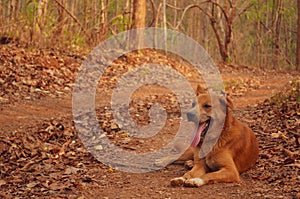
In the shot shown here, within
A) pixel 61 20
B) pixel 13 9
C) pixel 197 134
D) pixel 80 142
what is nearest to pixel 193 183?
pixel 197 134

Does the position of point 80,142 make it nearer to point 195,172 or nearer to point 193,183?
point 195,172

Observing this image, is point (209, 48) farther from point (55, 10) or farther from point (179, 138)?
point (179, 138)

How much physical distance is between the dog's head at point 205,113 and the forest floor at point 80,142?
0.65 meters

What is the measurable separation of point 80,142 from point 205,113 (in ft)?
8.20

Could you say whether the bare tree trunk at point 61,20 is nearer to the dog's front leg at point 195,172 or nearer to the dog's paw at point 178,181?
the dog's front leg at point 195,172

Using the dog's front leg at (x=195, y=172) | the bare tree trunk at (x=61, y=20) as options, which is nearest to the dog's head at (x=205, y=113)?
the dog's front leg at (x=195, y=172)

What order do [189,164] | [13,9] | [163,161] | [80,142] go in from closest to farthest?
[189,164] < [163,161] < [80,142] < [13,9]

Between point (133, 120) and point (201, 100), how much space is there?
3.23 m

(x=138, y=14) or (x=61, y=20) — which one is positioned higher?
(x=138, y=14)

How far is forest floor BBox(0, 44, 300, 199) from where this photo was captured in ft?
17.2

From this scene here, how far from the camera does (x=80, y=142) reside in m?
7.44

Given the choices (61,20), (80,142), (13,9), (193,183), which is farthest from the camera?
(61,20)

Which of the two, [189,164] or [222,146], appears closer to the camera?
[222,146]

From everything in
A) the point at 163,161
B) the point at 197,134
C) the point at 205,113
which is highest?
the point at 205,113
